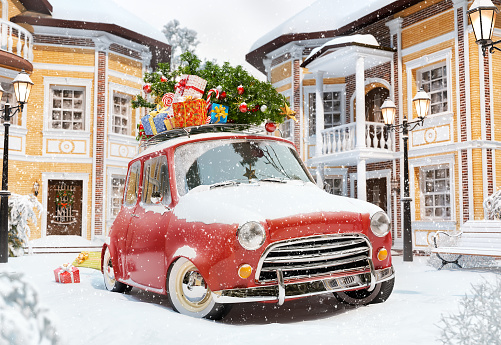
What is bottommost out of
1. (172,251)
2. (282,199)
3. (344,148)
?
(172,251)

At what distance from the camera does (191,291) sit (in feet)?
14.8

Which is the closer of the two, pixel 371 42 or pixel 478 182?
pixel 478 182

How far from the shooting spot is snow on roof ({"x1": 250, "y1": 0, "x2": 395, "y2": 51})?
20.5 m

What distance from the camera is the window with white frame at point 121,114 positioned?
21625 millimetres

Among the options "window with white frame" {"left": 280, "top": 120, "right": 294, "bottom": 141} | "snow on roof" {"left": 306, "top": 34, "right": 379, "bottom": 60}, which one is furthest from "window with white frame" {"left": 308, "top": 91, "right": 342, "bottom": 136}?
"snow on roof" {"left": 306, "top": 34, "right": 379, "bottom": 60}

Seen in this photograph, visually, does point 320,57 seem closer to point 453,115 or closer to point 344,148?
point 344,148

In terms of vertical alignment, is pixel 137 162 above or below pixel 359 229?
above

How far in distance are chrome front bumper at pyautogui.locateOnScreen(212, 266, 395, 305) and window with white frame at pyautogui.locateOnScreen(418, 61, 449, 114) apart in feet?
42.6

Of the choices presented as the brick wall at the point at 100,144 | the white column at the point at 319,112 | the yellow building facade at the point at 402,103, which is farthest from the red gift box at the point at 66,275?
the brick wall at the point at 100,144

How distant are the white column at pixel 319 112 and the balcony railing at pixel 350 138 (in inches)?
6.2

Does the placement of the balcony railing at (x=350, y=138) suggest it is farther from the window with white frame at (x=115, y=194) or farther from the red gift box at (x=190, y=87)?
the red gift box at (x=190, y=87)

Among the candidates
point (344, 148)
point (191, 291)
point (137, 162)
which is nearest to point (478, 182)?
point (344, 148)

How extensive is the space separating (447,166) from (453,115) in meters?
1.51

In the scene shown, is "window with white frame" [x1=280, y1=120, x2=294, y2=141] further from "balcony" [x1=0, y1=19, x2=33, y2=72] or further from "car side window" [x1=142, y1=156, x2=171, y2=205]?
"car side window" [x1=142, y1=156, x2=171, y2=205]
